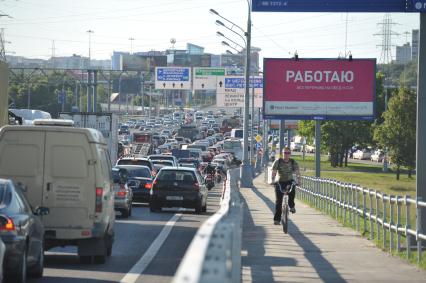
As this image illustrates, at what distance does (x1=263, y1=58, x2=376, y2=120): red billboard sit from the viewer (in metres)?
51.9

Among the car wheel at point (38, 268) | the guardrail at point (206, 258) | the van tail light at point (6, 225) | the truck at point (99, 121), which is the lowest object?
the car wheel at point (38, 268)

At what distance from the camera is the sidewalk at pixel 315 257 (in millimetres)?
16125

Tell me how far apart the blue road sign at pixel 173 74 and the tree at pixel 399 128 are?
1789 cm

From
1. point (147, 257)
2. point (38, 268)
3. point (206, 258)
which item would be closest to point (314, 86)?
point (147, 257)

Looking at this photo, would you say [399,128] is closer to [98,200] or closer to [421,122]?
[421,122]

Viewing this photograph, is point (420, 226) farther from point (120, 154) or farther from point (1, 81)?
point (120, 154)

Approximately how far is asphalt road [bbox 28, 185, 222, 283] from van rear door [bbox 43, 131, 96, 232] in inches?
28.9

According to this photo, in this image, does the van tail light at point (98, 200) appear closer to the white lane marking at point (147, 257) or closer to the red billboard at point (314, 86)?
the white lane marking at point (147, 257)

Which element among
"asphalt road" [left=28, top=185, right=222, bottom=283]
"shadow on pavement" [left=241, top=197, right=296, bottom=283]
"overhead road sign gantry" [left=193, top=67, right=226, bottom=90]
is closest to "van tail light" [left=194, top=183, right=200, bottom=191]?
"asphalt road" [left=28, top=185, right=222, bottom=283]

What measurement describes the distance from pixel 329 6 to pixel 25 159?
7150 millimetres

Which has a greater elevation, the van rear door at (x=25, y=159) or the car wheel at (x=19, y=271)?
the van rear door at (x=25, y=159)

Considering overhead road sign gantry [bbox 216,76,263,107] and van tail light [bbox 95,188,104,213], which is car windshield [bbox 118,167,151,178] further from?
overhead road sign gantry [bbox 216,76,263,107]

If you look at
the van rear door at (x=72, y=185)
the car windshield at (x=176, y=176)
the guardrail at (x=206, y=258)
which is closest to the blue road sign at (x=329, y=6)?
the van rear door at (x=72, y=185)

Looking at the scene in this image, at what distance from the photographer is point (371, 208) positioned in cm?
2284
